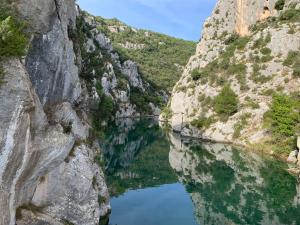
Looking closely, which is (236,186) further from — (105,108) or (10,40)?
(105,108)

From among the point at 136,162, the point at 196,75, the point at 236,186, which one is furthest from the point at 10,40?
the point at 196,75

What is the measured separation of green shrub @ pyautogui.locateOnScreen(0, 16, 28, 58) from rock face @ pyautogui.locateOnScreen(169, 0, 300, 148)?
5236 centimetres

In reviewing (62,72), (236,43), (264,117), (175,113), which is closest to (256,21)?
(236,43)

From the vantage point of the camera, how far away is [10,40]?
1591 cm

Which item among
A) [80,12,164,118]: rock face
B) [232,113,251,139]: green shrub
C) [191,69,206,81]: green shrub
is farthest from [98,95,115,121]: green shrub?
[80,12,164,118]: rock face

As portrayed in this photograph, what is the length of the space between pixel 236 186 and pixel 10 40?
31.7 meters

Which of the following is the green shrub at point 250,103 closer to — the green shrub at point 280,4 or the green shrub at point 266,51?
the green shrub at point 266,51

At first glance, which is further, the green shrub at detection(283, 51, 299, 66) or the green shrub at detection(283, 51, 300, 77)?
the green shrub at detection(283, 51, 299, 66)

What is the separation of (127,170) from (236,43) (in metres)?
54.9

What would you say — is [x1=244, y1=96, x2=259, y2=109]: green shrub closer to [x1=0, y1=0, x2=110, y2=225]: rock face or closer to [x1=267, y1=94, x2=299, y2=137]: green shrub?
[x1=267, y1=94, x2=299, y2=137]: green shrub

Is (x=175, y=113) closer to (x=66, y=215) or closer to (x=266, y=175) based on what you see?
(x=266, y=175)

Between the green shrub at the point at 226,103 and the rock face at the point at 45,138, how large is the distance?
174 ft

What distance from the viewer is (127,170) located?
47.3 meters

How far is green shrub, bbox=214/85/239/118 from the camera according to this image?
246 ft
